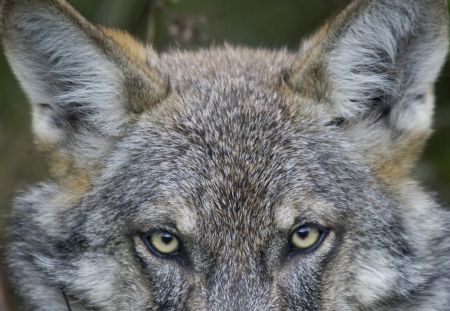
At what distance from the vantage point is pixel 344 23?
658 cm

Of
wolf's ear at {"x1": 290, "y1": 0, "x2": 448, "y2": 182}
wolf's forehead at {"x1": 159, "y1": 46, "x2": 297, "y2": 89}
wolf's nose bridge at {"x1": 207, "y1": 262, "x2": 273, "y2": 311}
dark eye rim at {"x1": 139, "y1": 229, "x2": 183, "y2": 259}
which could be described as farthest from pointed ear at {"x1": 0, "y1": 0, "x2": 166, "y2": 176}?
wolf's nose bridge at {"x1": 207, "y1": 262, "x2": 273, "y2": 311}

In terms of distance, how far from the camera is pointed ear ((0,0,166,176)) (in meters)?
6.60

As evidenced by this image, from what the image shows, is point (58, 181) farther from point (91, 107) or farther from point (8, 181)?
point (8, 181)

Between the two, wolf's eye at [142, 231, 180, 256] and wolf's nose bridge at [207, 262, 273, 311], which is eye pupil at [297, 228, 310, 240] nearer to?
wolf's nose bridge at [207, 262, 273, 311]

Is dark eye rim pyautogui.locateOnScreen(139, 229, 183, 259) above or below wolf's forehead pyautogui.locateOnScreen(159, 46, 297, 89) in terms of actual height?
below

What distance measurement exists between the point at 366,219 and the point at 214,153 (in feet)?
3.41

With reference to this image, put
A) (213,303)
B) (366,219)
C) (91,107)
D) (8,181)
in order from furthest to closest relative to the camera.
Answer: (8,181)
(91,107)
(366,219)
(213,303)

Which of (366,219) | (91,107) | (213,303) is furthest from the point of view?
(91,107)

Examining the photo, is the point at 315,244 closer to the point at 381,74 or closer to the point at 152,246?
the point at 152,246

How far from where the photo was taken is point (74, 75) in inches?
274

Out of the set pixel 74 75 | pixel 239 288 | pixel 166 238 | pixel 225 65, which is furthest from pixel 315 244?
pixel 74 75

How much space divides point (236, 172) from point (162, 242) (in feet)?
2.03

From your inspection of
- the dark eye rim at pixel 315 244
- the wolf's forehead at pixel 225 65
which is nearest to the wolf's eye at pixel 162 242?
the dark eye rim at pixel 315 244

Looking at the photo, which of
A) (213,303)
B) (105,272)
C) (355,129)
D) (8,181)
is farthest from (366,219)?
(8,181)
